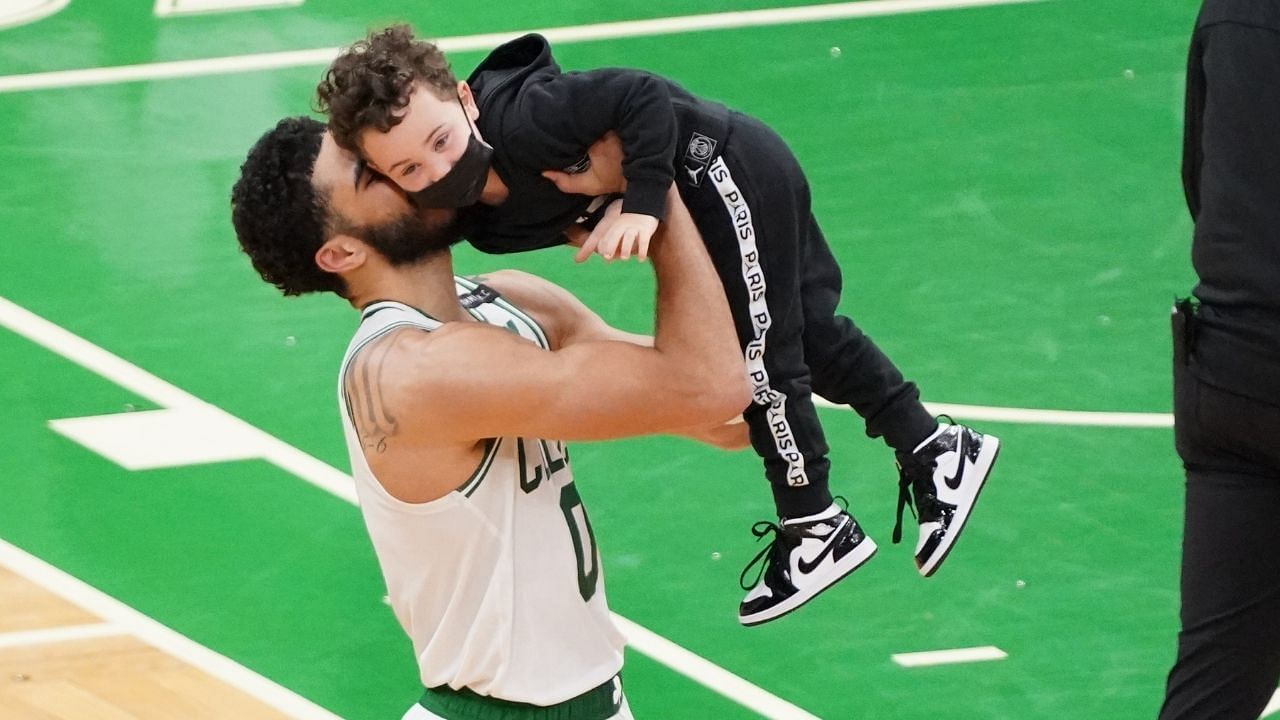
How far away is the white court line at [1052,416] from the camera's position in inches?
246

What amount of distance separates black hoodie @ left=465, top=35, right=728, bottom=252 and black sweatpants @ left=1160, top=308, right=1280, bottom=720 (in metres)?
1.02

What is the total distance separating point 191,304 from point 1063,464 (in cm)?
315

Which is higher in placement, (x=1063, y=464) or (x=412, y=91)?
(x=412, y=91)

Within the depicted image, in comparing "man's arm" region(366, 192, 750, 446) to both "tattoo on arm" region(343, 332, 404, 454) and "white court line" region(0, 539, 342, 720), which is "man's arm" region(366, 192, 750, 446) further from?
"white court line" region(0, 539, 342, 720)

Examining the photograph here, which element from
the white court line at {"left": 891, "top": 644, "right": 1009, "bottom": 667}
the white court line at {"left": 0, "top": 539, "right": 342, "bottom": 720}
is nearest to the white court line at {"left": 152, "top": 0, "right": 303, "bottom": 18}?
the white court line at {"left": 0, "top": 539, "right": 342, "bottom": 720}

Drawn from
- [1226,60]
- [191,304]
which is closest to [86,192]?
[191,304]

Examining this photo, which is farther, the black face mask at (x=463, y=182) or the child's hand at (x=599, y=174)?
the child's hand at (x=599, y=174)

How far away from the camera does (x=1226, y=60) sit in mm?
3307

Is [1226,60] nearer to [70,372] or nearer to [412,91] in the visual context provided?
[412,91]

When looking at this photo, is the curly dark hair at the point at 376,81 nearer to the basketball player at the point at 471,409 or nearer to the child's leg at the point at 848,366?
the basketball player at the point at 471,409

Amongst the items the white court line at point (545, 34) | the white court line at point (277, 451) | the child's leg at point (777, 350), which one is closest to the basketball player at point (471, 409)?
the child's leg at point (777, 350)

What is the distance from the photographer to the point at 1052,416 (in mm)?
6285

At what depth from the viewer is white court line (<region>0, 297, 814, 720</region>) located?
5.26 m

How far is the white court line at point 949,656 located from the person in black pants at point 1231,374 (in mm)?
1721
